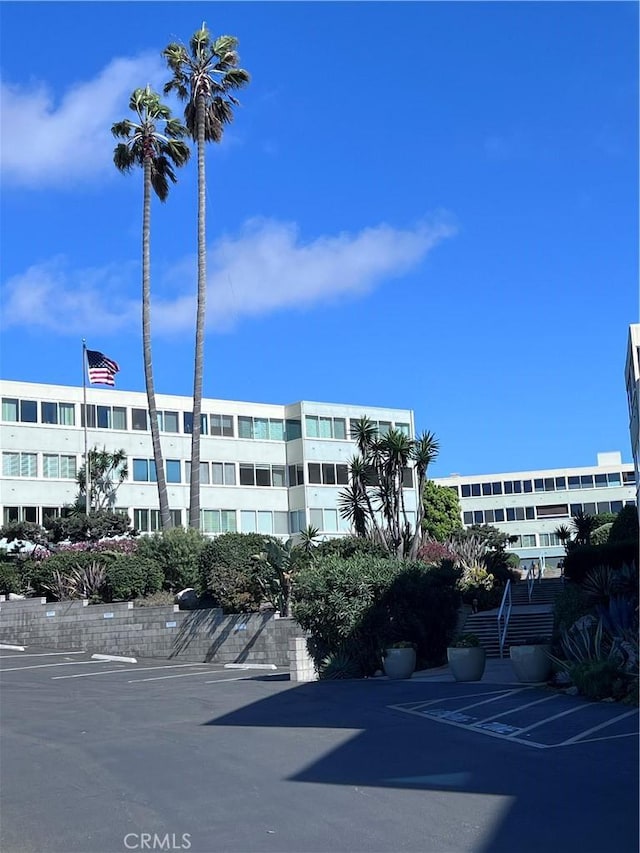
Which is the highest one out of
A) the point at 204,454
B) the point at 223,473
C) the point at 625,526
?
the point at 204,454

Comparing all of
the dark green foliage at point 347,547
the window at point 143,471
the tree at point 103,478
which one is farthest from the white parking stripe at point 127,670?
the window at point 143,471

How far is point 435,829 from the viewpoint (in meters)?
7.20

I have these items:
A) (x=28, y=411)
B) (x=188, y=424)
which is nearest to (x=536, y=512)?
(x=188, y=424)

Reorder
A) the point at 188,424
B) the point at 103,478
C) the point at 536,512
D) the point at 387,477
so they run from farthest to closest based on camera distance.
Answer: the point at 536,512
the point at 188,424
the point at 103,478
the point at 387,477

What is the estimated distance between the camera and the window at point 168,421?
4944cm

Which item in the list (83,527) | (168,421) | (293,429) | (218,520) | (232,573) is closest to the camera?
(232,573)

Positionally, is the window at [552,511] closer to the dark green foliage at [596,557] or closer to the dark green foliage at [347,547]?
the dark green foliage at [347,547]

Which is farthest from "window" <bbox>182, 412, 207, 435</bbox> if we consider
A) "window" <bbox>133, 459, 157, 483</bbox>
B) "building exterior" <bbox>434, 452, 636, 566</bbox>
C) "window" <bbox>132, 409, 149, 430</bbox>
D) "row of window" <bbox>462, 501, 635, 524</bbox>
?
"row of window" <bbox>462, 501, 635, 524</bbox>

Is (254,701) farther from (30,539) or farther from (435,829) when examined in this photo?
(30,539)

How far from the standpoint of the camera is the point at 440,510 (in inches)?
2689

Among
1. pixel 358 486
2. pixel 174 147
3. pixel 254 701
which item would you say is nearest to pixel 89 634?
pixel 358 486

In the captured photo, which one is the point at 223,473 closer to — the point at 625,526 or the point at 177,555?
the point at 177,555

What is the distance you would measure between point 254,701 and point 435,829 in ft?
30.1

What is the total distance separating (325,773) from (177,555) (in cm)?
2187
